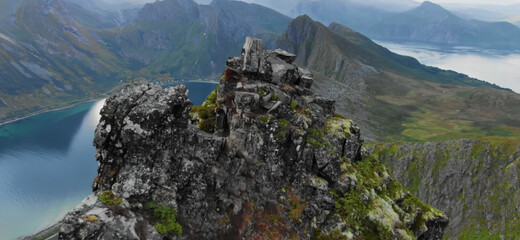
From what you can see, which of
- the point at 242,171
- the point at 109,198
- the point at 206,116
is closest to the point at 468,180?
the point at 242,171

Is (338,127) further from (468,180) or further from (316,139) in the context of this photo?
(468,180)

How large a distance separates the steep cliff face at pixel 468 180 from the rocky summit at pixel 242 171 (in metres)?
69.2

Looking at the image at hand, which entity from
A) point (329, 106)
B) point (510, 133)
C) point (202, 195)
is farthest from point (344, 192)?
point (510, 133)

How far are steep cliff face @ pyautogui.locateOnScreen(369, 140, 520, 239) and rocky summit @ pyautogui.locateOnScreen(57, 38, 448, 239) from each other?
69.2m

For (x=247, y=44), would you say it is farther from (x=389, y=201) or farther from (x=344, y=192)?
(x=389, y=201)

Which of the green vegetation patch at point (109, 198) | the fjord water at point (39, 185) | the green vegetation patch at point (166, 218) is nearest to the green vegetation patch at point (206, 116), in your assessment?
the green vegetation patch at point (166, 218)

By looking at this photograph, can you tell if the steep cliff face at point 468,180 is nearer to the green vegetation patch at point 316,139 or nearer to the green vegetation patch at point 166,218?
the green vegetation patch at point 316,139

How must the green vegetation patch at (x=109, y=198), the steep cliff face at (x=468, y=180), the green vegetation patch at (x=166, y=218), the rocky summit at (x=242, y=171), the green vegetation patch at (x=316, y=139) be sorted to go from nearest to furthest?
the green vegetation patch at (x=109, y=198)
the green vegetation patch at (x=166, y=218)
the rocky summit at (x=242, y=171)
the green vegetation patch at (x=316, y=139)
the steep cliff face at (x=468, y=180)

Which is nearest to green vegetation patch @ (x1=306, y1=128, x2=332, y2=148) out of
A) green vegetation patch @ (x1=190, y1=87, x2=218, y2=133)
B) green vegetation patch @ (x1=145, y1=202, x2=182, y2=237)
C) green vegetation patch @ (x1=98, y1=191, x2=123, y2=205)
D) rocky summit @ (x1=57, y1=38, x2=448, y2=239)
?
rocky summit @ (x1=57, y1=38, x2=448, y2=239)

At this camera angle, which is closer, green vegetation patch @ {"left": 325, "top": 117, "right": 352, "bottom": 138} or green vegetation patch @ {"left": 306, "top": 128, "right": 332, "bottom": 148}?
green vegetation patch @ {"left": 306, "top": 128, "right": 332, "bottom": 148}

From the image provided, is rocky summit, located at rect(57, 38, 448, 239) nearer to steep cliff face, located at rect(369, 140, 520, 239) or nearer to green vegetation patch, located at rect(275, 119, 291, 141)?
green vegetation patch, located at rect(275, 119, 291, 141)

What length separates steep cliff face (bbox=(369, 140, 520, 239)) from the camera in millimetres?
84125

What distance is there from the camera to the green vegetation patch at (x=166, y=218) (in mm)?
20891

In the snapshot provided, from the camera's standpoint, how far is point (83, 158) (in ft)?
618
